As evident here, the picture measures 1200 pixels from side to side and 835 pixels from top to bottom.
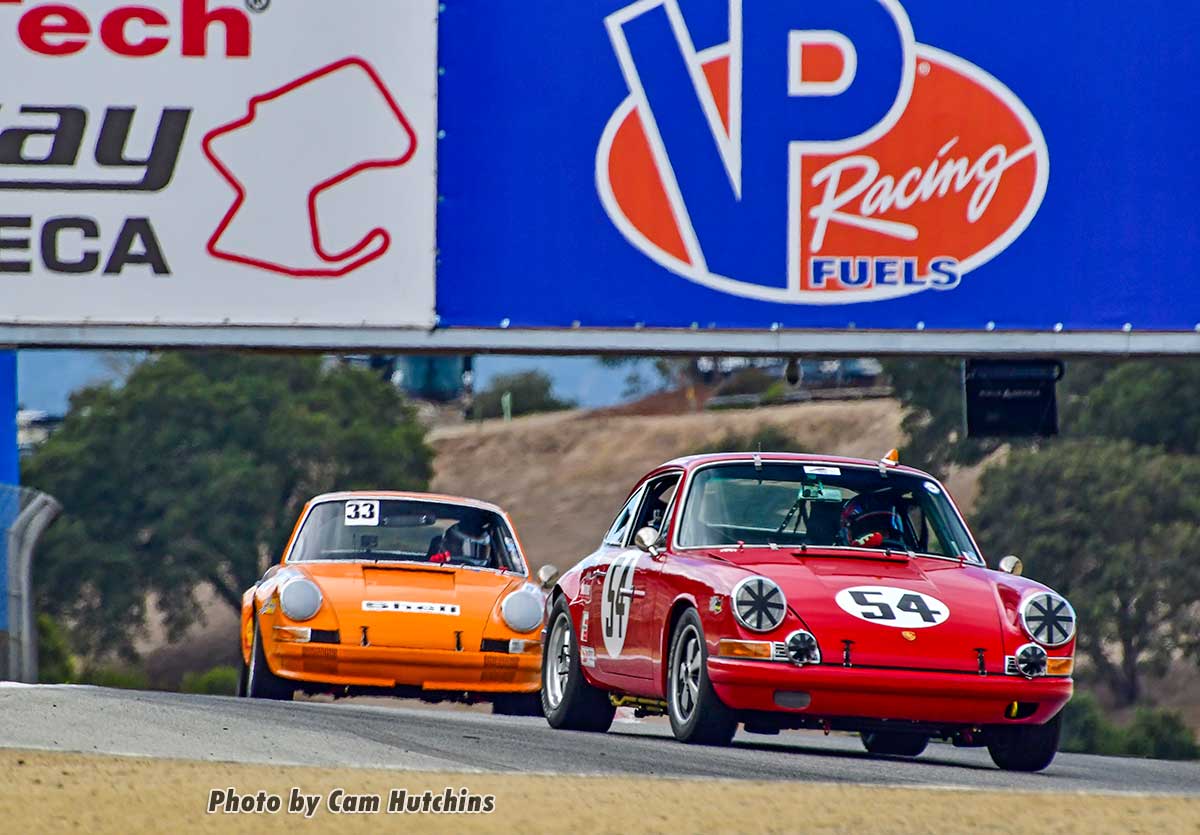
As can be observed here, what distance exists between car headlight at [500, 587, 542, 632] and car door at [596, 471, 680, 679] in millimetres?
1830

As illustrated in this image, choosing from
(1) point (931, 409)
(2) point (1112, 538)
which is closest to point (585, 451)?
(1) point (931, 409)

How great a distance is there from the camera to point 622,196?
17.7 meters

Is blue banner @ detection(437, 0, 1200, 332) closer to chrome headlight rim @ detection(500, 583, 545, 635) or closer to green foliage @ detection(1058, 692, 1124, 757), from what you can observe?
chrome headlight rim @ detection(500, 583, 545, 635)

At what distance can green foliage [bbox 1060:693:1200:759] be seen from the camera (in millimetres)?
43094

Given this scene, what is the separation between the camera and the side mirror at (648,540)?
1157 centimetres

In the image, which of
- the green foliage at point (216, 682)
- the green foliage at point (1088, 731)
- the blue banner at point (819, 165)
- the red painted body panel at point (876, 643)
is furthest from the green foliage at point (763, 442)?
the red painted body panel at point (876, 643)

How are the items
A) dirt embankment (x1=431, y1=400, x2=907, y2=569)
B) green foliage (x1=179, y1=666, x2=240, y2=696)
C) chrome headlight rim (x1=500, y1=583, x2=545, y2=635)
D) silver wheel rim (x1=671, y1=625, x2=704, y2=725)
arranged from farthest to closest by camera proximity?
dirt embankment (x1=431, y1=400, x2=907, y2=569), green foliage (x1=179, y1=666, x2=240, y2=696), chrome headlight rim (x1=500, y1=583, x2=545, y2=635), silver wheel rim (x1=671, y1=625, x2=704, y2=725)

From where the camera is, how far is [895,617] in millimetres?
10312

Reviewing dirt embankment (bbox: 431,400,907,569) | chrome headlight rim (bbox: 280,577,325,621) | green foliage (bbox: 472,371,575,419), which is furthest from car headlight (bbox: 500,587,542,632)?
green foliage (bbox: 472,371,575,419)

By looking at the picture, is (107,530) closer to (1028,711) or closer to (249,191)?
(249,191)

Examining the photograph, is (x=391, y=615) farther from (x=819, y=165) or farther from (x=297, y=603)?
(x=819, y=165)

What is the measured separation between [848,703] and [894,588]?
2.03 feet

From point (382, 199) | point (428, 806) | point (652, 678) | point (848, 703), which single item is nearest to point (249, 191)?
point (382, 199)

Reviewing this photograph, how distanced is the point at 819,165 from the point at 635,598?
6.84 m
